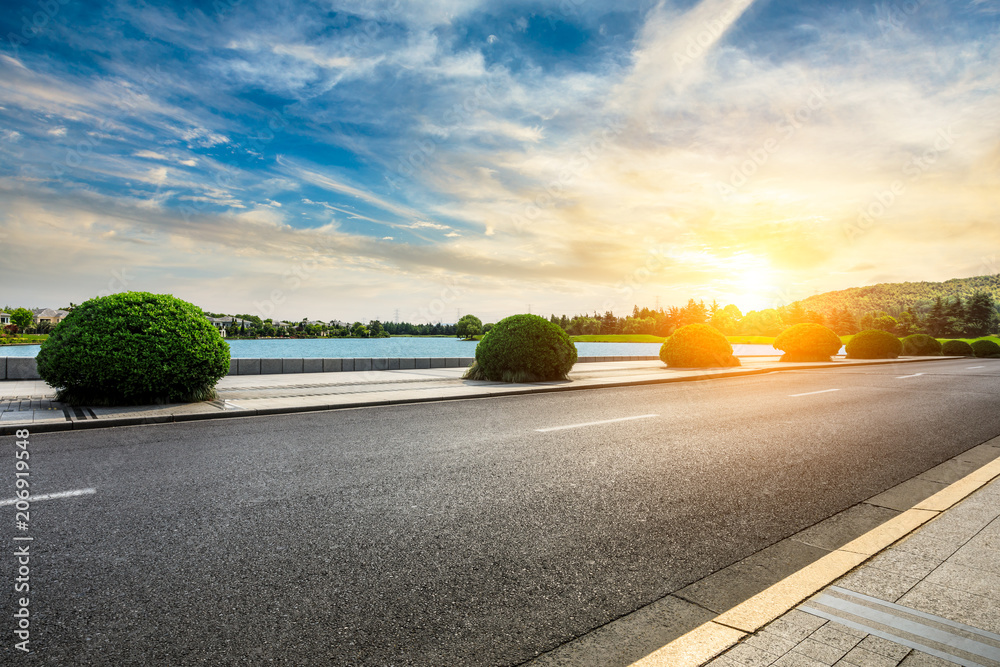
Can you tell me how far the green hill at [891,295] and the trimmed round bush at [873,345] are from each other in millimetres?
62187

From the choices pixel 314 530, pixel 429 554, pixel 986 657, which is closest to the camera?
pixel 986 657

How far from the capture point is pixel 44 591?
2.87 metres

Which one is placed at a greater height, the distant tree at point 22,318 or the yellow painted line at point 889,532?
the distant tree at point 22,318

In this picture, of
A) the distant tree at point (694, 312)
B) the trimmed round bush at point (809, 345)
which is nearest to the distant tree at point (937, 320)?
the distant tree at point (694, 312)

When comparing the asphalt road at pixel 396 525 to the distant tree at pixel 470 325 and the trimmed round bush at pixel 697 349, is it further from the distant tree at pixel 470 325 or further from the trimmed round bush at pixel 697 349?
the distant tree at pixel 470 325

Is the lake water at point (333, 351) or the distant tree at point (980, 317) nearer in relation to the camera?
the lake water at point (333, 351)

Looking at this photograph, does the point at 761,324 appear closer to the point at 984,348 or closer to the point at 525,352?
the point at 984,348

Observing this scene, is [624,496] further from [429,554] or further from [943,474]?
[943,474]

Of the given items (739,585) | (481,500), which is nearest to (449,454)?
(481,500)

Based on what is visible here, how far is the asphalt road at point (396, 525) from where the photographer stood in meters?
2.54

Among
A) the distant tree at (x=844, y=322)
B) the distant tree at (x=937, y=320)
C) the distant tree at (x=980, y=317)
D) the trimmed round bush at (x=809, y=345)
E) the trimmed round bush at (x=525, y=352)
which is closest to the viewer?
the trimmed round bush at (x=525, y=352)

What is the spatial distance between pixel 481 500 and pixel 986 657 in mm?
3177

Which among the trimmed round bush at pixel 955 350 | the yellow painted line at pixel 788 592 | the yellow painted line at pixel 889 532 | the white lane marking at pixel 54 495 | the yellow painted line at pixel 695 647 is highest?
the white lane marking at pixel 54 495

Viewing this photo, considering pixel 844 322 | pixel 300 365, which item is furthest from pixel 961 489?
pixel 844 322
